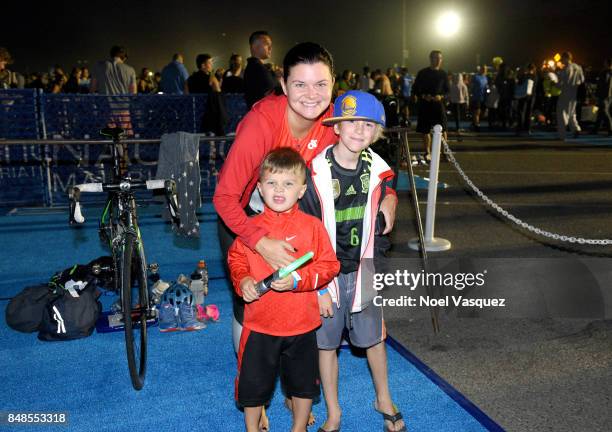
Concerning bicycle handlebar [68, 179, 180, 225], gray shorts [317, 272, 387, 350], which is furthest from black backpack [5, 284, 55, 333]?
gray shorts [317, 272, 387, 350]

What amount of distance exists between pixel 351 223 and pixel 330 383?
3.09ft

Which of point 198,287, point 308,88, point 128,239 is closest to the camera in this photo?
point 308,88

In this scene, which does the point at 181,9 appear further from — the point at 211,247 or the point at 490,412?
the point at 490,412

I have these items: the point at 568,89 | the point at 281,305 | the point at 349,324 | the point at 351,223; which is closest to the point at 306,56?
the point at 351,223

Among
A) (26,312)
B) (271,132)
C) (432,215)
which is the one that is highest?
(271,132)

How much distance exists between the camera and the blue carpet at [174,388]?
356 centimetres

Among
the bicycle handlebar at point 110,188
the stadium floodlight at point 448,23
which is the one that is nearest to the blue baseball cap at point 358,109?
the bicycle handlebar at point 110,188

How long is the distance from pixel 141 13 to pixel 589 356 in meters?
39.8

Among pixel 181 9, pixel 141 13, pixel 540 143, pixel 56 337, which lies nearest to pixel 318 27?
pixel 181 9

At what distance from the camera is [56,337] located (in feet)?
15.6

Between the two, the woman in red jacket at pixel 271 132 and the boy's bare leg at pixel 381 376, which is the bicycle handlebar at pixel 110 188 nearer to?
the woman in red jacket at pixel 271 132

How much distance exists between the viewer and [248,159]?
303 centimetres

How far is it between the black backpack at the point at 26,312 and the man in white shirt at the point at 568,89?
17659mm

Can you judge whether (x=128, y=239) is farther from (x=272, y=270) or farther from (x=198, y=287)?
(x=198, y=287)
